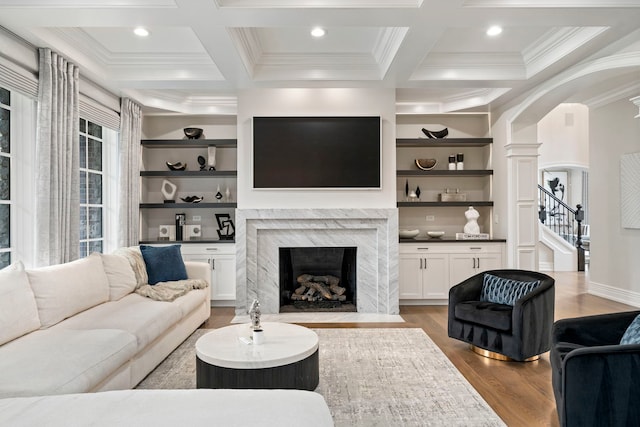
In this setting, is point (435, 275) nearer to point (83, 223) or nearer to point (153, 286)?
point (153, 286)

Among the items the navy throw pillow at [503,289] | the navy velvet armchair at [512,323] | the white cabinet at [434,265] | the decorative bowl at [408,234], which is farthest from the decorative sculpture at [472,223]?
the navy velvet armchair at [512,323]

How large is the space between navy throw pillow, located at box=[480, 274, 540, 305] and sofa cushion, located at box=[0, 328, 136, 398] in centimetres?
301

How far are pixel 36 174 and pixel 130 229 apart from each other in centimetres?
173

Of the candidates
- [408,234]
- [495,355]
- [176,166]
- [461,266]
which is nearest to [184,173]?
[176,166]

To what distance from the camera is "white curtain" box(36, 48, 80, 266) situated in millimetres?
3592

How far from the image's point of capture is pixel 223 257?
5398 millimetres

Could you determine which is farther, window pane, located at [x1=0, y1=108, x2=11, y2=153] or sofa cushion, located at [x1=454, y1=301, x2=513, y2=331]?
window pane, located at [x1=0, y1=108, x2=11, y2=153]

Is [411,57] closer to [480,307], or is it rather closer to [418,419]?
[480,307]

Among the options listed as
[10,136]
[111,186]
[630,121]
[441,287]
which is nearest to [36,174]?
[10,136]

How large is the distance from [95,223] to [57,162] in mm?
1372

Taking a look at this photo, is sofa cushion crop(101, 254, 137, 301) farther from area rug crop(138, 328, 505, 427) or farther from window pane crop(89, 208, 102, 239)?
window pane crop(89, 208, 102, 239)

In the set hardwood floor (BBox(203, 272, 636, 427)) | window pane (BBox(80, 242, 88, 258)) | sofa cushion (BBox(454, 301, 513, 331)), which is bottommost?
hardwood floor (BBox(203, 272, 636, 427))

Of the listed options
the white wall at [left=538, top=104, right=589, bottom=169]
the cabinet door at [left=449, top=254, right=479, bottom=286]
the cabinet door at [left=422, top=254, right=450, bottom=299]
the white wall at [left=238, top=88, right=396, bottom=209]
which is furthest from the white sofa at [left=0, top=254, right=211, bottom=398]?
the white wall at [left=538, top=104, right=589, bottom=169]

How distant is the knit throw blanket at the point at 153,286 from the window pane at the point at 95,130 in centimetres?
157
